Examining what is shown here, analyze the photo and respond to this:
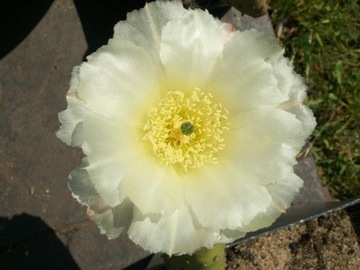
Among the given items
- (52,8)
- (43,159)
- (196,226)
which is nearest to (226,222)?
(196,226)

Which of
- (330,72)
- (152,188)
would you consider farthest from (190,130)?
(330,72)

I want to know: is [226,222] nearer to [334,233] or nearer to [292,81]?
[292,81]

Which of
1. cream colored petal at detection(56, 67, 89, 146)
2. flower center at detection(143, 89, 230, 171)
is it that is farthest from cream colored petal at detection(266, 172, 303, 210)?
cream colored petal at detection(56, 67, 89, 146)

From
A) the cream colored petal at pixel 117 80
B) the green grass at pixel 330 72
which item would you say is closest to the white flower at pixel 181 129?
the cream colored petal at pixel 117 80

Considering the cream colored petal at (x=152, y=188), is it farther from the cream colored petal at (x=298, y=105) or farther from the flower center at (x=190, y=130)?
the cream colored petal at (x=298, y=105)

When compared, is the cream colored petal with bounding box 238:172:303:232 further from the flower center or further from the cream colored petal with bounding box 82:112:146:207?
the cream colored petal with bounding box 82:112:146:207
